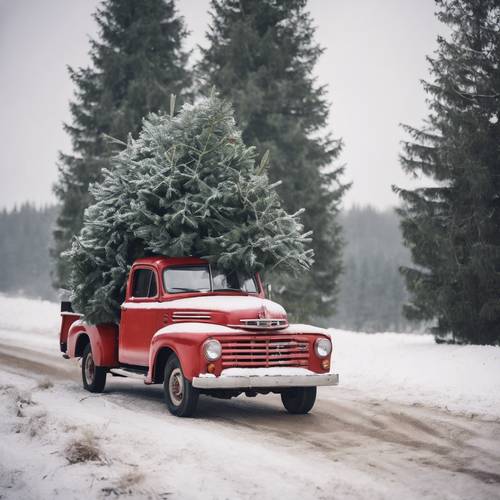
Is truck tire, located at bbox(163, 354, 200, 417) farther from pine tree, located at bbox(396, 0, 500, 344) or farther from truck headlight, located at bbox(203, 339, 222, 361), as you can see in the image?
pine tree, located at bbox(396, 0, 500, 344)

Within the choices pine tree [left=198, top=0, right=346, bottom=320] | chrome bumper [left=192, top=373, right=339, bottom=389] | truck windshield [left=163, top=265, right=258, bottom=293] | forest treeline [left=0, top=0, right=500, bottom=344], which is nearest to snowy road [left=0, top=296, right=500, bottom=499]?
Result: chrome bumper [left=192, top=373, right=339, bottom=389]

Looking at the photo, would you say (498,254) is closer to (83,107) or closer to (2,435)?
(2,435)

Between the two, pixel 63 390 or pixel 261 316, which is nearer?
pixel 261 316

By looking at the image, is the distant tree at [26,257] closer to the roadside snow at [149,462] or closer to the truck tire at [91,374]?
the truck tire at [91,374]

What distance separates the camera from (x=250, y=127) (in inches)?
1058

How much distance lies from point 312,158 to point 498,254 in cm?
1450

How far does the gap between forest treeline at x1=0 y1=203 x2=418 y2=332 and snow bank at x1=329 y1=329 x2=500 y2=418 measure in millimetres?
38526

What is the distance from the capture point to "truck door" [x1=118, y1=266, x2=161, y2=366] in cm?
984

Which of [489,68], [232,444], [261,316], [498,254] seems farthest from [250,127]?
[232,444]

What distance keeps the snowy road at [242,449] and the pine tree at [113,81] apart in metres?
19.5

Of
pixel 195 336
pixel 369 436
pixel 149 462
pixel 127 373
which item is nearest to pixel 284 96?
pixel 127 373

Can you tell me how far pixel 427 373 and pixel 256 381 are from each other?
5815 millimetres

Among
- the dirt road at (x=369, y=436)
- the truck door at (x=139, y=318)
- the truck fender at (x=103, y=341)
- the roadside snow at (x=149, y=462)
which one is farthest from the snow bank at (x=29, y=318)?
the roadside snow at (x=149, y=462)

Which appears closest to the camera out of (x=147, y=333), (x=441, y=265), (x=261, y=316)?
(x=261, y=316)
